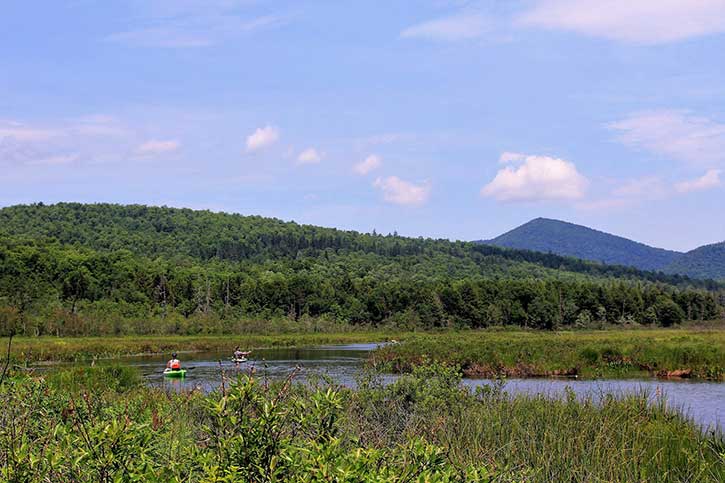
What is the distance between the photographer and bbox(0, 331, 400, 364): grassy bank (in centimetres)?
5209

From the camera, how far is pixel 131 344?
64250 mm

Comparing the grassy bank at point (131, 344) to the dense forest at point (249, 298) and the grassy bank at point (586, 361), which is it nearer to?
the dense forest at point (249, 298)

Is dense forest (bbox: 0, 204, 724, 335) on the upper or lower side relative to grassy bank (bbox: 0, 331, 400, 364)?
upper

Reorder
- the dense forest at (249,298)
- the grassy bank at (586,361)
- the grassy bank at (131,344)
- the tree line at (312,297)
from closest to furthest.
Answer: the grassy bank at (586,361)
the grassy bank at (131,344)
the dense forest at (249,298)
the tree line at (312,297)

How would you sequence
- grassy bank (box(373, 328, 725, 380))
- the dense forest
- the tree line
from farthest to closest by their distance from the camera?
the tree line → the dense forest → grassy bank (box(373, 328, 725, 380))

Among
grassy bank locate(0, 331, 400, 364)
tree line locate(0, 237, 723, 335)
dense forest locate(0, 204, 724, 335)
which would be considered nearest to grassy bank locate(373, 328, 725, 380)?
grassy bank locate(0, 331, 400, 364)

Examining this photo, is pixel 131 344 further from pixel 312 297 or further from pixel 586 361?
pixel 312 297

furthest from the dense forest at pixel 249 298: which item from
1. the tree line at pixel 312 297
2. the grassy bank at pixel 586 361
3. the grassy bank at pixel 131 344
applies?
the grassy bank at pixel 586 361

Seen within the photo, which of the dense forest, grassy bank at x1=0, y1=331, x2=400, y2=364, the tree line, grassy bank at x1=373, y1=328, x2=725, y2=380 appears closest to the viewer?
grassy bank at x1=373, y1=328, x2=725, y2=380

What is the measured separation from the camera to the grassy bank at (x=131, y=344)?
2051 inches

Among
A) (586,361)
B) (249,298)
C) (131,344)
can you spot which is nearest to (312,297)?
(249,298)

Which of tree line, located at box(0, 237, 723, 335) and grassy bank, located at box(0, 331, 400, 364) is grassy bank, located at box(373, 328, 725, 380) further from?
tree line, located at box(0, 237, 723, 335)

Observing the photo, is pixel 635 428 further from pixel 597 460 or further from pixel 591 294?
pixel 591 294

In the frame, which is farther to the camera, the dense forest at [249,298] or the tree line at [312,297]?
the tree line at [312,297]
